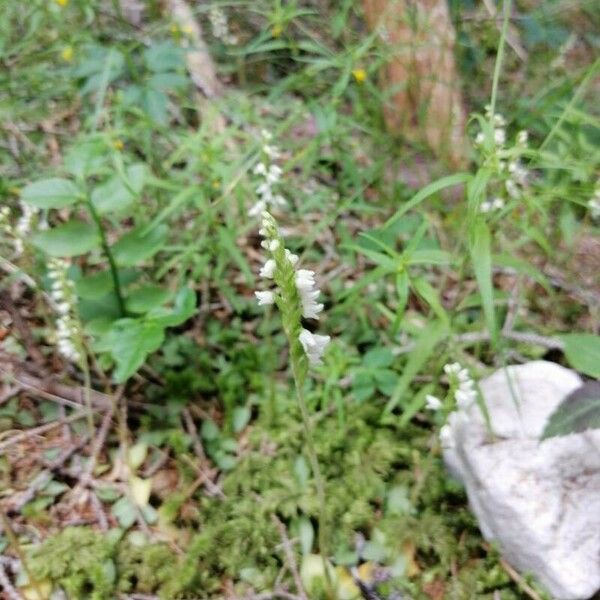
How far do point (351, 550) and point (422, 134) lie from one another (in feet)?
4.72

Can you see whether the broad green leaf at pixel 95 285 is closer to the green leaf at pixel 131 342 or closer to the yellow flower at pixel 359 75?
the green leaf at pixel 131 342

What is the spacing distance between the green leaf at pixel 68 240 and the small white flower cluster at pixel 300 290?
0.81 meters

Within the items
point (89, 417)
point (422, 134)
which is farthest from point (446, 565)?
point (422, 134)

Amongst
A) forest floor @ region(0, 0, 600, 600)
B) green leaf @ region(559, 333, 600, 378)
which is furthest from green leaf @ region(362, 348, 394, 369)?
green leaf @ region(559, 333, 600, 378)

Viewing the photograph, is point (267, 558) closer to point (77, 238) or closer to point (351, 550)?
point (351, 550)

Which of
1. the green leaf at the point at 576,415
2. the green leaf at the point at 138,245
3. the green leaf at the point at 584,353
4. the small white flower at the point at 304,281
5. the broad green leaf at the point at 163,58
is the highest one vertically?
the broad green leaf at the point at 163,58

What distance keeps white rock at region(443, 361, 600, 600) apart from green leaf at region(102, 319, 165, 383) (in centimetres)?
72

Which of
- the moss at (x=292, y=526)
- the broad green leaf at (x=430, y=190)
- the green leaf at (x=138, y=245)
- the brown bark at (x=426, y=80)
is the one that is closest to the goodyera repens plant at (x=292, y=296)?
the broad green leaf at (x=430, y=190)

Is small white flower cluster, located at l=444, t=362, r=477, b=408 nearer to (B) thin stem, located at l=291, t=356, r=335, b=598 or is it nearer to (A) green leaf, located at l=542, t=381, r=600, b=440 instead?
(A) green leaf, located at l=542, t=381, r=600, b=440

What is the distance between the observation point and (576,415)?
1.43 meters

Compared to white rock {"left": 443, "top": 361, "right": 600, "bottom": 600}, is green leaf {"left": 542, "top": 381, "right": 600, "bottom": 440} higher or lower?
higher

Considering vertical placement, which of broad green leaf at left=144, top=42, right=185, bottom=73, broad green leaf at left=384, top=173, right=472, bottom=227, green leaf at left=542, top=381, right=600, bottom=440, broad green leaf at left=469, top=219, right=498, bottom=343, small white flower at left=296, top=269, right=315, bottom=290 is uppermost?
broad green leaf at left=144, top=42, right=185, bottom=73

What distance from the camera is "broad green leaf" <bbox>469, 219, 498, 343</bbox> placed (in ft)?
4.00

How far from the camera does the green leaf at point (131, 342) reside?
150 cm
